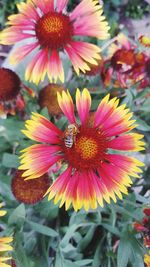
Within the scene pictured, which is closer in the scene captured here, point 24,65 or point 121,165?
point 121,165

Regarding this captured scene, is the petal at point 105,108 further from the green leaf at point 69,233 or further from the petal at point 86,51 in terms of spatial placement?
the green leaf at point 69,233

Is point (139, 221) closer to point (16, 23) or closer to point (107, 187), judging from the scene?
point (107, 187)

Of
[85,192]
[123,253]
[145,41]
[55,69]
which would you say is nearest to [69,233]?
[123,253]

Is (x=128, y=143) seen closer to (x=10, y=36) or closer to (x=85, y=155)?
(x=85, y=155)

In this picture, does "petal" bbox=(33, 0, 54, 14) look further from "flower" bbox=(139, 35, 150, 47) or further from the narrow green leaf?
the narrow green leaf

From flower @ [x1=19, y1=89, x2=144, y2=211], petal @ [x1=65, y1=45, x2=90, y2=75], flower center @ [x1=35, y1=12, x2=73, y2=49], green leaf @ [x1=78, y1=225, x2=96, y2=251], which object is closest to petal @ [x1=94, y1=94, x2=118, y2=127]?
flower @ [x1=19, y1=89, x2=144, y2=211]

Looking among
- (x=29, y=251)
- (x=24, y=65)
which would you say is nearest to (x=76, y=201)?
(x=29, y=251)

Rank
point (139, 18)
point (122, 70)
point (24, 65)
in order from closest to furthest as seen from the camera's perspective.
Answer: point (122, 70)
point (24, 65)
point (139, 18)

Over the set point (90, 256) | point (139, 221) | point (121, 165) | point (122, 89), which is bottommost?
point (90, 256)
